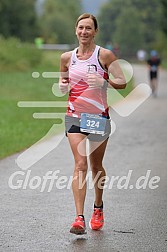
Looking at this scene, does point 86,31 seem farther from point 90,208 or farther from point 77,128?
point 90,208

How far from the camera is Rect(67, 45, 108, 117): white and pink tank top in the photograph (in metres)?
7.87

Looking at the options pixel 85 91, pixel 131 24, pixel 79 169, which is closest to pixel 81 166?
pixel 79 169

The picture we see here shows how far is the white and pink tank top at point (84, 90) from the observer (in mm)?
7867

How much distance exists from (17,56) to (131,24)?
9855cm

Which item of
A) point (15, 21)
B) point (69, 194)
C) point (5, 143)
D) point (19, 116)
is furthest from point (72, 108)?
point (15, 21)

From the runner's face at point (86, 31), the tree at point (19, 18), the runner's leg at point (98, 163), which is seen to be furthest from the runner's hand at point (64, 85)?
the tree at point (19, 18)

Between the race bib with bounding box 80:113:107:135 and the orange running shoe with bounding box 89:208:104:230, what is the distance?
2.85 feet

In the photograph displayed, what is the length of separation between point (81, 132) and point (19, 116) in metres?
13.5

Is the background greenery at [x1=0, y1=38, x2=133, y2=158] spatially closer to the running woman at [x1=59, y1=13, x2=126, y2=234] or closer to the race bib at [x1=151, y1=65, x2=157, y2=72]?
the race bib at [x1=151, y1=65, x2=157, y2=72]

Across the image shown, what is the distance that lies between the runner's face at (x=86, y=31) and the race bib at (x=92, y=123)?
73 centimetres

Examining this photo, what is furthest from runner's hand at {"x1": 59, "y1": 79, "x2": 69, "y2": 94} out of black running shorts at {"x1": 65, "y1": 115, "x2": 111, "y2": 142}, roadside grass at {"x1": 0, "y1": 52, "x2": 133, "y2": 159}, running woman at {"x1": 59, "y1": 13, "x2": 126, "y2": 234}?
roadside grass at {"x1": 0, "y1": 52, "x2": 133, "y2": 159}

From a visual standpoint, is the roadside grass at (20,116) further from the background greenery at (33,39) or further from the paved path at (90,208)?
the paved path at (90,208)

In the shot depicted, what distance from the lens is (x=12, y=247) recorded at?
721 centimetres

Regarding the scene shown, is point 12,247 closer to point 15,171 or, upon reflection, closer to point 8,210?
point 8,210
